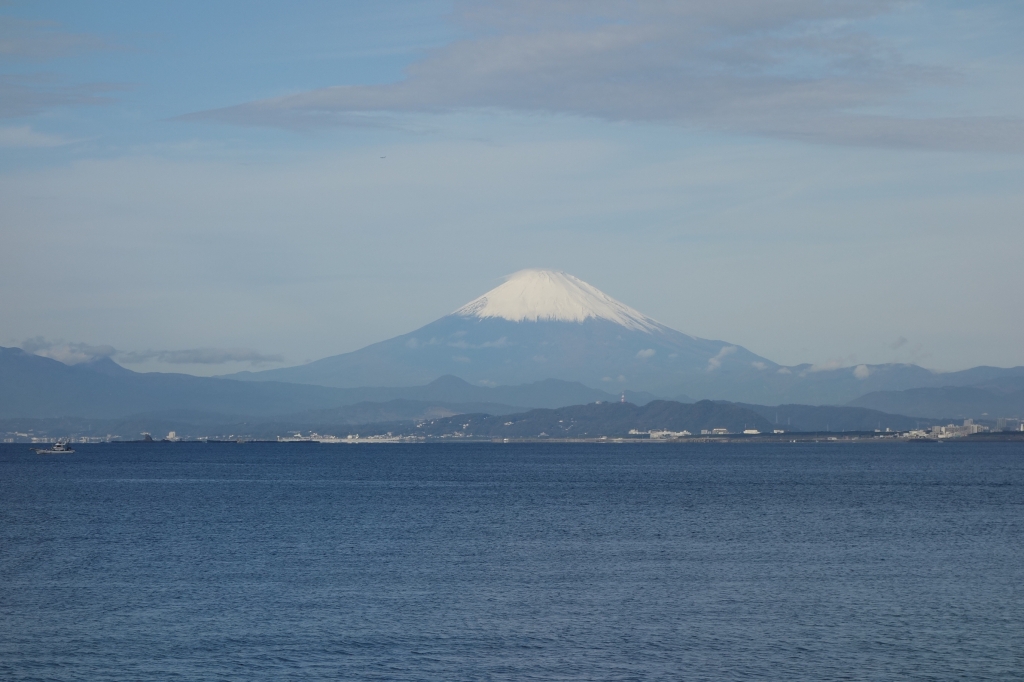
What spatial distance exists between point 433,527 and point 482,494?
29074 mm

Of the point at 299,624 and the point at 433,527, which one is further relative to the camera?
the point at 433,527

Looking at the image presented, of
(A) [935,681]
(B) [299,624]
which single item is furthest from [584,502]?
(A) [935,681]

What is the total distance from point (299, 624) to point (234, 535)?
24924mm

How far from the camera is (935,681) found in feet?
Answer: 90.6

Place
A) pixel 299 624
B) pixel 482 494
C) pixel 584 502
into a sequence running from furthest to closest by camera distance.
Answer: pixel 482 494
pixel 584 502
pixel 299 624

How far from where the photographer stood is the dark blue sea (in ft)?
97.8

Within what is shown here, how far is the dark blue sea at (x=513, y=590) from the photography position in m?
29.8

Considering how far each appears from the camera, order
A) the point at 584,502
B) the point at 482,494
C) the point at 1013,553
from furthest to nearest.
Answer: the point at 482,494 < the point at 584,502 < the point at 1013,553

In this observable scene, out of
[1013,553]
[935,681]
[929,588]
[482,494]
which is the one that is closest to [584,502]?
[482,494]

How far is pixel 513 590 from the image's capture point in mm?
40094

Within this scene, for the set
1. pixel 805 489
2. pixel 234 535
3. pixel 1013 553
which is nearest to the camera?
pixel 1013 553

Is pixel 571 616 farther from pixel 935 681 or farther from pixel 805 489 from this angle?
pixel 805 489

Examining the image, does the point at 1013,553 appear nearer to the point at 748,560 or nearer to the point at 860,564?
the point at 860,564

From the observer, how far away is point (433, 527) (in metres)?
62.2
